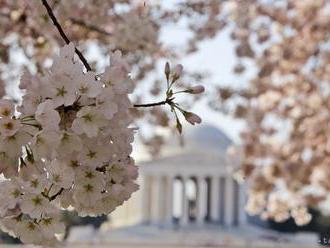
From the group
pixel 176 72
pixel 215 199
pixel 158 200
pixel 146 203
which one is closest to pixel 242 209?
pixel 215 199

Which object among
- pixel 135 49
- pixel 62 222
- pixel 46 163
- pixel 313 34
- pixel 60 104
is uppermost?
pixel 313 34

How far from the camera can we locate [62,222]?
2.02 metres

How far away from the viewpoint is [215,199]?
6075cm

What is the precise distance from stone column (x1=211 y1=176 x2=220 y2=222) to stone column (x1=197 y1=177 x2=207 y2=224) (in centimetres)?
82

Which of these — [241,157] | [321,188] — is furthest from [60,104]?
[241,157]

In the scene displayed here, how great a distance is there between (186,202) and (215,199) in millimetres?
4469

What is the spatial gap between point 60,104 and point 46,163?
17cm

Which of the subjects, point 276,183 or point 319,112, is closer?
point 319,112

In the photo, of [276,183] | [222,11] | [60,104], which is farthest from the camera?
[276,183]

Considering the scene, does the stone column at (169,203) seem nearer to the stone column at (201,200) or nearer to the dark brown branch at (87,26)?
the stone column at (201,200)

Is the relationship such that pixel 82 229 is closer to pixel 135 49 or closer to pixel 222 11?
pixel 222 11

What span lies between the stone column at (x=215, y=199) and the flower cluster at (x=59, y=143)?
5709cm

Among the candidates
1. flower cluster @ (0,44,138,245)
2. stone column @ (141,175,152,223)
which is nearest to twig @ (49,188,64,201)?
flower cluster @ (0,44,138,245)

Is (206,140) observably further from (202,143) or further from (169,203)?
(169,203)
